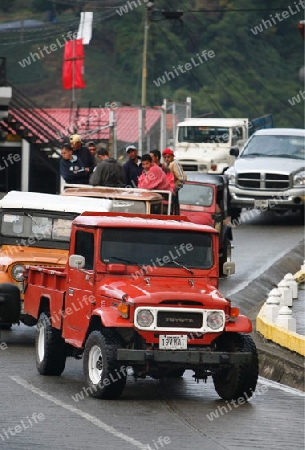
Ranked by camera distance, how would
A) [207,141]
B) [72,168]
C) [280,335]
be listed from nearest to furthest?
1. [280,335]
2. [72,168]
3. [207,141]

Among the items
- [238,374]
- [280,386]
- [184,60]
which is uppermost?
[184,60]

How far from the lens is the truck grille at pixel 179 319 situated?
1361cm

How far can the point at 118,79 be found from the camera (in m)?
82.3

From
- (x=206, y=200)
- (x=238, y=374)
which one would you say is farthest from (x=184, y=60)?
(x=238, y=374)

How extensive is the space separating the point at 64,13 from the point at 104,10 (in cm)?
373

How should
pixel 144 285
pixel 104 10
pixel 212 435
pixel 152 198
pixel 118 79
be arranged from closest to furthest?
pixel 212 435, pixel 144 285, pixel 152 198, pixel 104 10, pixel 118 79

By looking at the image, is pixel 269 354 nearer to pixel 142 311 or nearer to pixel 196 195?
pixel 142 311

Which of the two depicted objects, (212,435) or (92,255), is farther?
(92,255)

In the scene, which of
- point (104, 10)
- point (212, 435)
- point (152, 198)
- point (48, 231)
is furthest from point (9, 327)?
point (104, 10)

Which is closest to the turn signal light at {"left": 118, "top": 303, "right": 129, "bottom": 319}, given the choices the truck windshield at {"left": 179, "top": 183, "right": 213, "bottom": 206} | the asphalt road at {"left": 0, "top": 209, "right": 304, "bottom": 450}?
the asphalt road at {"left": 0, "top": 209, "right": 304, "bottom": 450}

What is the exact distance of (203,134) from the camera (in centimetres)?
4153

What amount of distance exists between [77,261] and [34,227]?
12.5 feet

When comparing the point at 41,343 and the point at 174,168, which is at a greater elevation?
the point at 174,168

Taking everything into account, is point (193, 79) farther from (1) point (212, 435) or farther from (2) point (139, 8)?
(1) point (212, 435)
